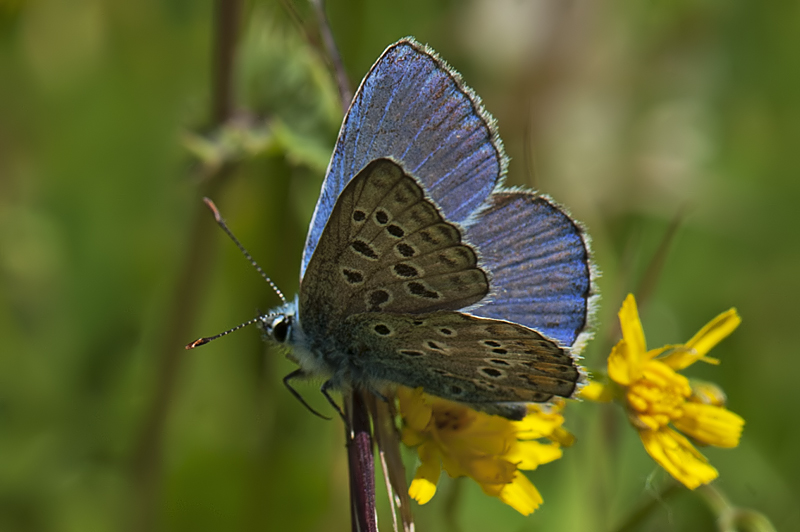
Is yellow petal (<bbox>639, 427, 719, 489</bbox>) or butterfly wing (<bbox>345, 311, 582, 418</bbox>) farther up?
butterfly wing (<bbox>345, 311, 582, 418</bbox>)

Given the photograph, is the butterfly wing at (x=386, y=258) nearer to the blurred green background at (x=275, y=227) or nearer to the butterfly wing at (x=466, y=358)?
the butterfly wing at (x=466, y=358)

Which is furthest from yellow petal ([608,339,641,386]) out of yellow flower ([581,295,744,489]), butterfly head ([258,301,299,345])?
butterfly head ([258,301,299,345])

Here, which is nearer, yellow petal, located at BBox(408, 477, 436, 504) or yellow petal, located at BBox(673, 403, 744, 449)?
yellow petal, located at BBox(408, 477, 436, 504)

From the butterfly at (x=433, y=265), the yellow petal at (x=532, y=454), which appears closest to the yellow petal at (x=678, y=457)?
the yellow petal at (x=532, y=454)

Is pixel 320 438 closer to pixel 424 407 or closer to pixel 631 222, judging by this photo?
pixel 424 407

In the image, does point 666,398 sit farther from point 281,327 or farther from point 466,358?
point 281,327

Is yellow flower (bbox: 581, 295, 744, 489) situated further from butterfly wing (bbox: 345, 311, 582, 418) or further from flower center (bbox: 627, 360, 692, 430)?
butterfly wing (bbox: 345, 311, 582, 418)

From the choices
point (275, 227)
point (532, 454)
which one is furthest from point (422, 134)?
point (275, 227)
